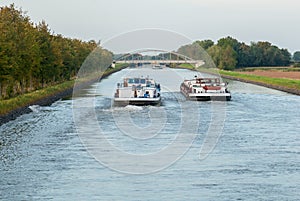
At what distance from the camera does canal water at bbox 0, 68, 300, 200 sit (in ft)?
66.8

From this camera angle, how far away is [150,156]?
26625 mm

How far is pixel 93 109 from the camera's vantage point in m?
48.1

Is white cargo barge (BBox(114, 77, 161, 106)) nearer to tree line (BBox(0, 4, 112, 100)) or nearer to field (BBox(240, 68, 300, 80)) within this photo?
tree line (BBox(0, 4, 112, 100))

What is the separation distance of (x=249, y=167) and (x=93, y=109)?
25.3 meters

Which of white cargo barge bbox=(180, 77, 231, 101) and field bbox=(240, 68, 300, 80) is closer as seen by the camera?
white cargo barge bbox=(180, 77, 231, 101)

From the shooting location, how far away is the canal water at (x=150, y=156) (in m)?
20.4

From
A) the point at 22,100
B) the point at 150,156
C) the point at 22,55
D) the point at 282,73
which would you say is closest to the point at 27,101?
the point at 22,100

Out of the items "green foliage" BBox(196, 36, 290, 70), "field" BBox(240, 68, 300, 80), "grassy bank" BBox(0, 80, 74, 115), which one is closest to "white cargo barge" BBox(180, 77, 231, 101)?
"grassy bank" BBox(0, 80, 74, 115)

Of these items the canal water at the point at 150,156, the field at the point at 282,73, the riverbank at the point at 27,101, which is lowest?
the canal water at the point at 150,156

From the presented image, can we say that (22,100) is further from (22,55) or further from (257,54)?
(257,54)

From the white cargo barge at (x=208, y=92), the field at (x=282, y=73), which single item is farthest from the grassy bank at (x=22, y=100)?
the field at (x=282, y=73)

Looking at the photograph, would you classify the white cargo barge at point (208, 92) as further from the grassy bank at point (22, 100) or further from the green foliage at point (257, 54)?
the green foliage at point (257, 54)

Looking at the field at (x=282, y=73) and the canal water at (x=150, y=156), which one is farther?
the field at (x=282, y=73)

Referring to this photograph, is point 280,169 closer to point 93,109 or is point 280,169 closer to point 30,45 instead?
point 93,109
